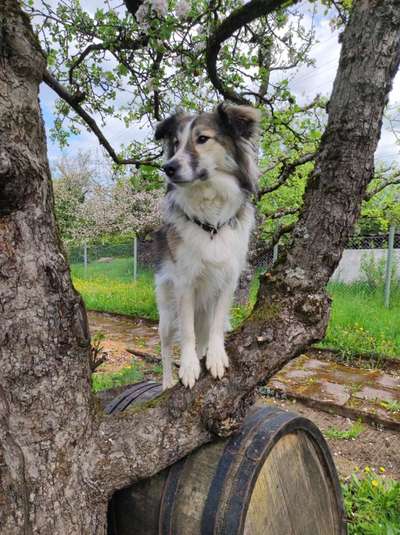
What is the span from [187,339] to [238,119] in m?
1.41

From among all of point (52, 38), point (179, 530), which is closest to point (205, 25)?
point (52, 38)

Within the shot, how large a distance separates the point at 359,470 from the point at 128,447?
273cm

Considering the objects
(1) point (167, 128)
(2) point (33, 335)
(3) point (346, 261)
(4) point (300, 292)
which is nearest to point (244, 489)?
(4) point (300, 292)

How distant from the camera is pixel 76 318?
158cm

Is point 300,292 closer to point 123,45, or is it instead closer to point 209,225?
point 209,225

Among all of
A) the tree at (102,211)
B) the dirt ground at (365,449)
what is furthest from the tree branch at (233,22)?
the tree at (102,211)

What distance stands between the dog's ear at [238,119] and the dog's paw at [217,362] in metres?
1.40

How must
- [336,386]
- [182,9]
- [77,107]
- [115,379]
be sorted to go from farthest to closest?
[336,386], [115,379], [77,107], [182,9]

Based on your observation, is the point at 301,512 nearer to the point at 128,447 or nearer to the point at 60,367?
the point at 128,447

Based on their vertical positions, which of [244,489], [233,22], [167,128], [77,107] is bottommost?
[244,489]

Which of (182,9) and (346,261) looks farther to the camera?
(346,261)

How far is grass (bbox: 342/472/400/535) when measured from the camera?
2.68 m

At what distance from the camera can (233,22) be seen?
3.43m

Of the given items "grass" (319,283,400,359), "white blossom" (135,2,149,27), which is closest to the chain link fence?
"grass" (319,283,400,359)
